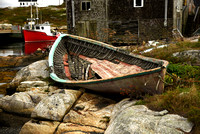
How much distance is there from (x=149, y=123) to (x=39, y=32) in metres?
37.3

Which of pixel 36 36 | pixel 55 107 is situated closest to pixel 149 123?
pixel 55 107

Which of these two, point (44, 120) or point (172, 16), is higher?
point (172, 16)

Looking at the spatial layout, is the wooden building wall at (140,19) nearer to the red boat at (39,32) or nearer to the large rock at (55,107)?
the large rock at (55,107)

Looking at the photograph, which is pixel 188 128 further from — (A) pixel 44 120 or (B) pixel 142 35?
(B) pixel 142 35

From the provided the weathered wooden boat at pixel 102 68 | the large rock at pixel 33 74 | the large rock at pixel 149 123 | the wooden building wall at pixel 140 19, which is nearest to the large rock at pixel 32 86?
the weathered wooden boat at pixel 102 68

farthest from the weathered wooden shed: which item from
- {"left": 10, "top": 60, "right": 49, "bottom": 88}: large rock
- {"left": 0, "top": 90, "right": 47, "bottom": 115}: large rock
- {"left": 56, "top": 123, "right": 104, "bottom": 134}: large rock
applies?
{"left": 56, "top": 123, "right": 104, "bottom": 134}: large rock

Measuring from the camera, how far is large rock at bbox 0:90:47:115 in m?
8.47

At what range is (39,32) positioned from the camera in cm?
3997

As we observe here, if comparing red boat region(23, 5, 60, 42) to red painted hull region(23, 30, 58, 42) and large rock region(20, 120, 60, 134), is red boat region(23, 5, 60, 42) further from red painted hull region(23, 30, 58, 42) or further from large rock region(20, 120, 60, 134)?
large rock region(20, 120, 60, 134)

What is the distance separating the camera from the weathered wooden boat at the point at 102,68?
7004 mm

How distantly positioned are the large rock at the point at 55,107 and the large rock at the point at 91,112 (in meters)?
0.21

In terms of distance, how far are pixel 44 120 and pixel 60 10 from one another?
80.2 m

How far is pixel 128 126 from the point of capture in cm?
537

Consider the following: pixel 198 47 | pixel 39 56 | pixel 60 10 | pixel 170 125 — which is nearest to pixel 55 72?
pixel 170 125
